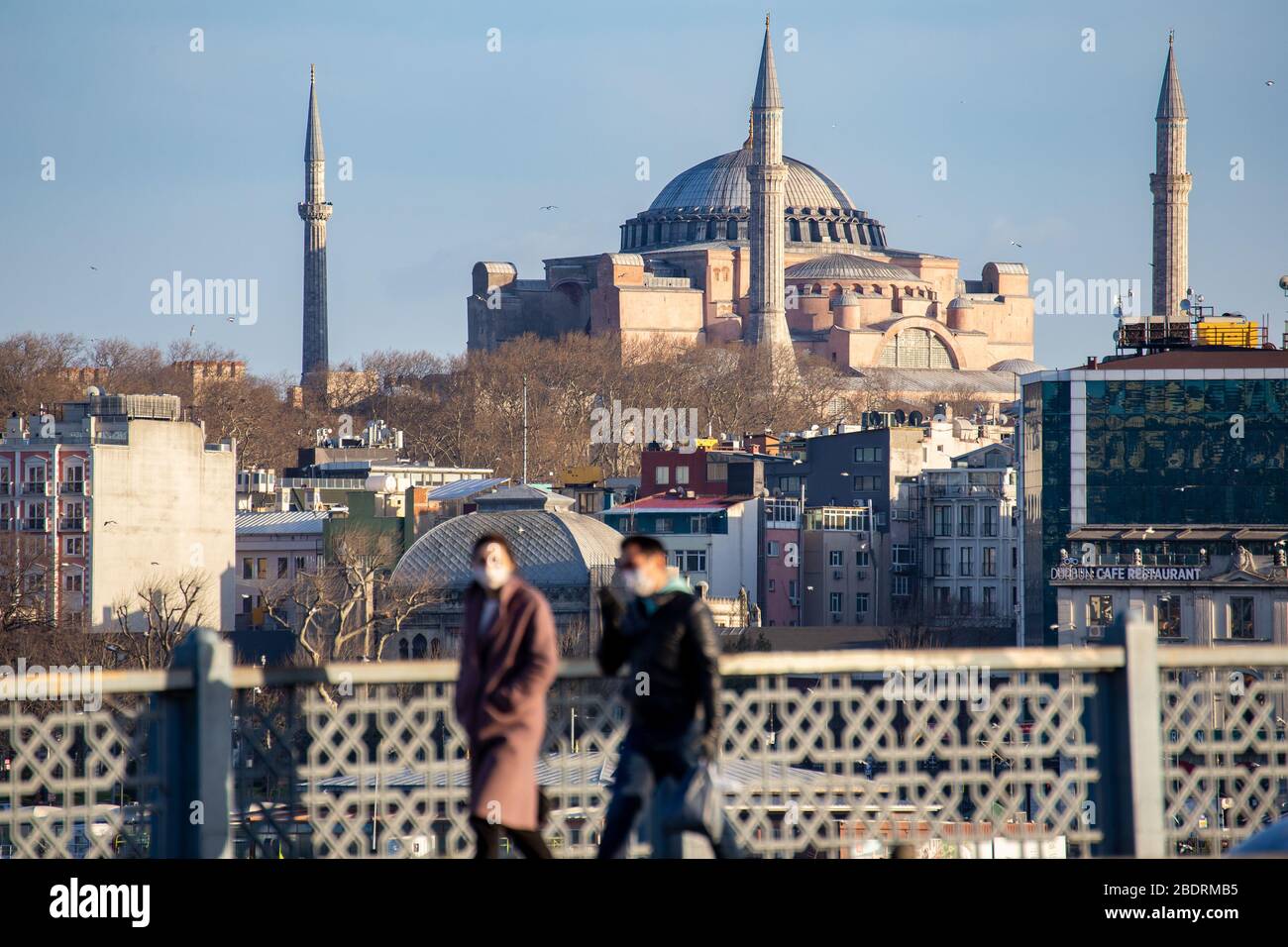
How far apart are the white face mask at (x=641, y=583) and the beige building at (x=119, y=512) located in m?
32.7

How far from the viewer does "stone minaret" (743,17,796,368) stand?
251 ft

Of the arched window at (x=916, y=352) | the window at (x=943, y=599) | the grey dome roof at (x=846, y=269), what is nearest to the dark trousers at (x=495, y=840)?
the window at (x=943, y=599)

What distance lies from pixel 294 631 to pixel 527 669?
31434 mm

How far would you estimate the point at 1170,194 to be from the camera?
212 ft

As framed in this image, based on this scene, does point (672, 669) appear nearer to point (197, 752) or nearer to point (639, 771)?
point (639, 771)

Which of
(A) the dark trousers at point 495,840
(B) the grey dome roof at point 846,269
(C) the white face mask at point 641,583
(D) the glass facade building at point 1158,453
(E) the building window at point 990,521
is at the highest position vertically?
(B) the grey dome roof at point 846,269

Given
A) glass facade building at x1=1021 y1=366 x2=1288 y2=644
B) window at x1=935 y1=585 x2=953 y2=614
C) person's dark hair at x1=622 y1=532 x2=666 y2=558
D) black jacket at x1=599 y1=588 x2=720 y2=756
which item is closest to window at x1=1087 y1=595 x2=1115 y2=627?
glass facade building at x1=1021 y1=366 x2=1288 y2=644

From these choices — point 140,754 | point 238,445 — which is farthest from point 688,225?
point 140,754

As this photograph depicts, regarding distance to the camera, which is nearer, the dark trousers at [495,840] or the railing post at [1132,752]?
the dark trousers at [495,840]

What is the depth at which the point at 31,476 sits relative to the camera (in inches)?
1610

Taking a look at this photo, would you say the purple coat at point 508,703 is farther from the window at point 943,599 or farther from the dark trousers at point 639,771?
the window at point 943,599

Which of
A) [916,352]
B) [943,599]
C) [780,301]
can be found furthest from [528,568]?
[916,352]

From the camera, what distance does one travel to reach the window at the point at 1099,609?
30656 millimetres
